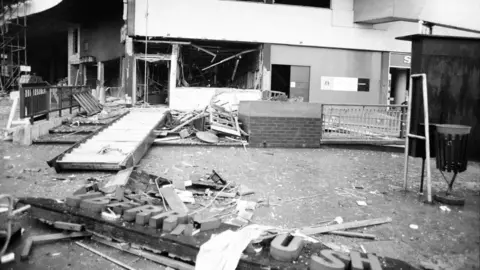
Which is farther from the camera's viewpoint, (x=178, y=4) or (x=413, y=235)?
(x=178, y=4)

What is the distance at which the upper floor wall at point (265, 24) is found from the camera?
17.6 meters

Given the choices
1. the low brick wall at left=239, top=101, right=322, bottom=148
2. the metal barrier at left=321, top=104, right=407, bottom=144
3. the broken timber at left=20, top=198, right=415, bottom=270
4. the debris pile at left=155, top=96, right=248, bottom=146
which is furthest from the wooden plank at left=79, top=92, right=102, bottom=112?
the broken timber at left=20, top=198, right=415, bottom=270

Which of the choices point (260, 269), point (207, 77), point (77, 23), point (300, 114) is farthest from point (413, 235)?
point (77, 23)

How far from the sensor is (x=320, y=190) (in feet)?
20.5

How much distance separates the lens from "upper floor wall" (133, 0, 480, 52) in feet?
57.6

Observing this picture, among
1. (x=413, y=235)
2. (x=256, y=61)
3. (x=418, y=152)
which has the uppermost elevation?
(x=256, y=61)

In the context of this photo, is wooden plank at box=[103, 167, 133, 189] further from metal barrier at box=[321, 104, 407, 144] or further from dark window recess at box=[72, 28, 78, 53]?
dark window recess at box=[72, 28, 78, 53]

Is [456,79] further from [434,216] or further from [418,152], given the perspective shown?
[434,216]

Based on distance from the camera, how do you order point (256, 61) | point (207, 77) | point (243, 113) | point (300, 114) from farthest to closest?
point (207, 77), point (256, 61), point (243, 113), point (300, 114)

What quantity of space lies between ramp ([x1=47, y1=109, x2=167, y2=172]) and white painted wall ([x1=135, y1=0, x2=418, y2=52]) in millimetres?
8065

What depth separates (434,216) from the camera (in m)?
5.08

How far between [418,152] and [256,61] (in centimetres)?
1416

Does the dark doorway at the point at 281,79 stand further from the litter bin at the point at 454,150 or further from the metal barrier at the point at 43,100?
the litter bin at the point at 454,150

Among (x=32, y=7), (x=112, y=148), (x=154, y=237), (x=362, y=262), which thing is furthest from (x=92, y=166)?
(x=32, y=7)
